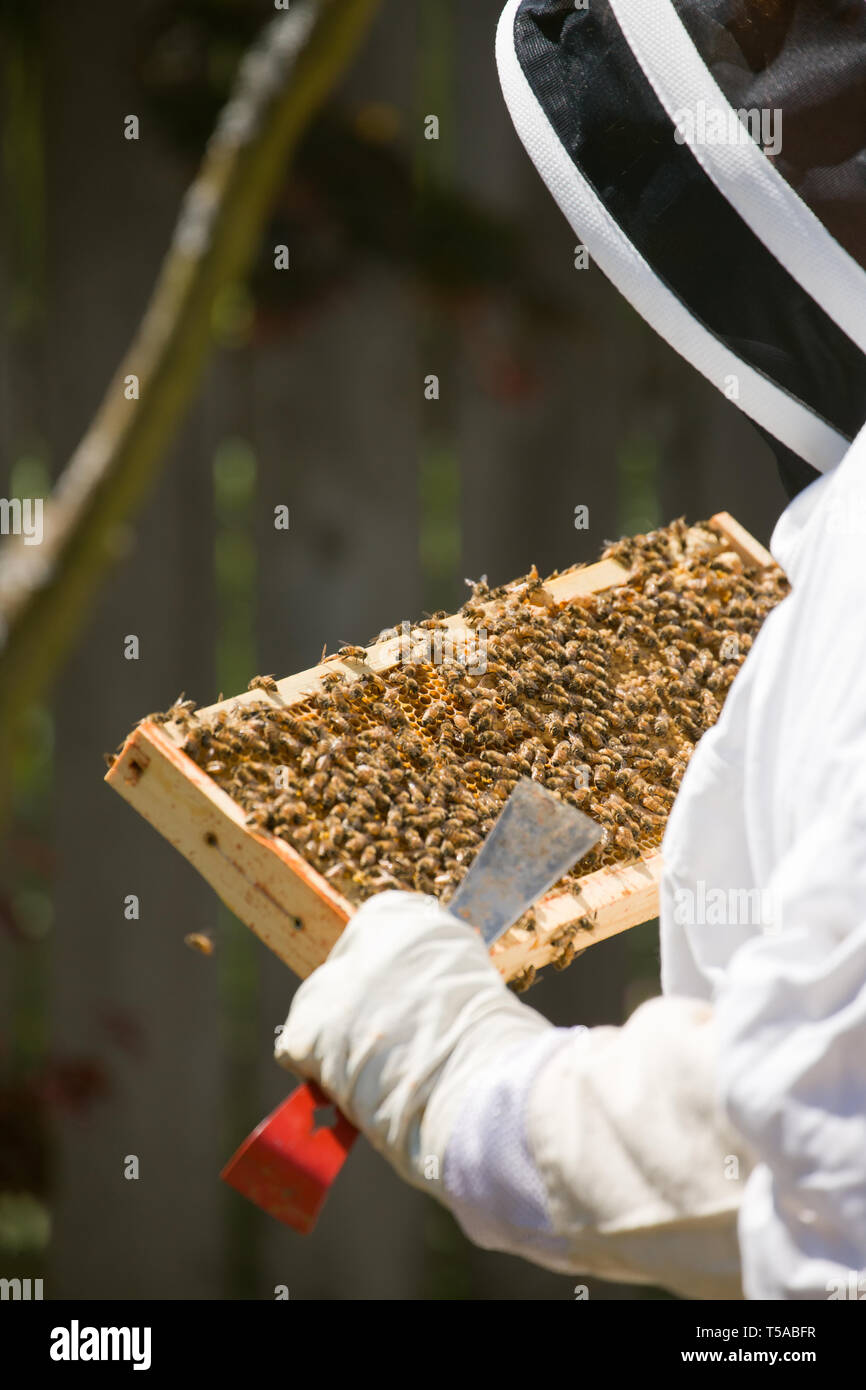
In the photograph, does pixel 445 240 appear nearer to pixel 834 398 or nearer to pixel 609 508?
pixel 609 508

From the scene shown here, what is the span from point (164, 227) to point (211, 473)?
0.76 meters

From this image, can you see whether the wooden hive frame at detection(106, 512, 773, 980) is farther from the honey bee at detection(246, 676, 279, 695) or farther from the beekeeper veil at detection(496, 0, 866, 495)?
the beekeeper veil at detection(496, 0, 866, 495)

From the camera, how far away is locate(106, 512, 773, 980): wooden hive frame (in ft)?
6.01

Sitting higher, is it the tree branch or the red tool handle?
the tree branch

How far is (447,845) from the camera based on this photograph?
1900 millimetres

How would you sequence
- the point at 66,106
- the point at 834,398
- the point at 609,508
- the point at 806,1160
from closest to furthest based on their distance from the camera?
the point at 806,1160
the point at 834,398
the point at 66,106
the point at 609,508

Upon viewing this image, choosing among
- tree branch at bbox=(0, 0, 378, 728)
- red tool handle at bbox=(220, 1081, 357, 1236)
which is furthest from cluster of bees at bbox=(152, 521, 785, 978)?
tree branch at bbox=(0, 0, 378, 728)

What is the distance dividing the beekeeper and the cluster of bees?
180 millimetres

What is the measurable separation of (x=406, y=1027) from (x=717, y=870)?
49 cm

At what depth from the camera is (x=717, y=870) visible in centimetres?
Result: 152

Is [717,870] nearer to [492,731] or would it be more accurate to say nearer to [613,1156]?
[613,1156]

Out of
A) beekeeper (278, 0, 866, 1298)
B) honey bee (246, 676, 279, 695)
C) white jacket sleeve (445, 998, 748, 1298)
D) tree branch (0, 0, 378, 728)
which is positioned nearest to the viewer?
beekeeper (278, 0, 866, 1298)

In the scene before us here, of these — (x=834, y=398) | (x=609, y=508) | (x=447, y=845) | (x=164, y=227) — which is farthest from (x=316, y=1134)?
(x=164, y=227)

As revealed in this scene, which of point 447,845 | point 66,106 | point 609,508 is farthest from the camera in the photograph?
point 609,508
